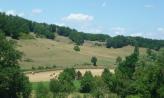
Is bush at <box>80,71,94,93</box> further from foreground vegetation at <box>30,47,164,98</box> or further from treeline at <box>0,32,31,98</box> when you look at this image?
treeline at <box>0,32,31,98</box>

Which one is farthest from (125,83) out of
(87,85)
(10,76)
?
(10,76)

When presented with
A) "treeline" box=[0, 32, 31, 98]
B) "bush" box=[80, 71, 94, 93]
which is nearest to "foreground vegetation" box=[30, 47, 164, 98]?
"bush" box=[80, 71, 94, 93]

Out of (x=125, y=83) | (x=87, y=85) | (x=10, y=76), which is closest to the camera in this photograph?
(x=10, y=76)

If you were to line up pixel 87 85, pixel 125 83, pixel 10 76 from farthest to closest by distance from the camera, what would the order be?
pixel 87 85 < pixel 125 83 < pixel 10 76

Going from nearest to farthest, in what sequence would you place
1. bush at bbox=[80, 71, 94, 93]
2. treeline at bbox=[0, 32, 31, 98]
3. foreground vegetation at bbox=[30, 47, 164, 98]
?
treeline at bbox=[0, 32, 31, 98] < foreground vegetation at bbox=[30, 47, 164, 98] < bush at bbox=[80, 71, 94, 93]

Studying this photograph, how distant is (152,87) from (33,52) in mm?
107628

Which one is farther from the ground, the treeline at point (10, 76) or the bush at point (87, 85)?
the treeline at point (10, 76)

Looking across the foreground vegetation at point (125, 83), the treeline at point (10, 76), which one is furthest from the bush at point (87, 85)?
the treeline at point (10, 76)

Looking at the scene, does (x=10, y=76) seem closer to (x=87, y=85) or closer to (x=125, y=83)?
(x=125, y=83)

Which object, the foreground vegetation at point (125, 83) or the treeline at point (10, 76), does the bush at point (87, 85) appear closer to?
the foreground vegetation at point (125, 83)

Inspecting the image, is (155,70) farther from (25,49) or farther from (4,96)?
(25,49)

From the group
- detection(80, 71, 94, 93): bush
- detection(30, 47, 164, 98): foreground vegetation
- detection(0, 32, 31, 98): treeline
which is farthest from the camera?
detection(80, 71, 94, 93): bush

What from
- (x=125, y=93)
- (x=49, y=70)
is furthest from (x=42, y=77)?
(x=125, y=93)

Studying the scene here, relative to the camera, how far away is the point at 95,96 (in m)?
107
